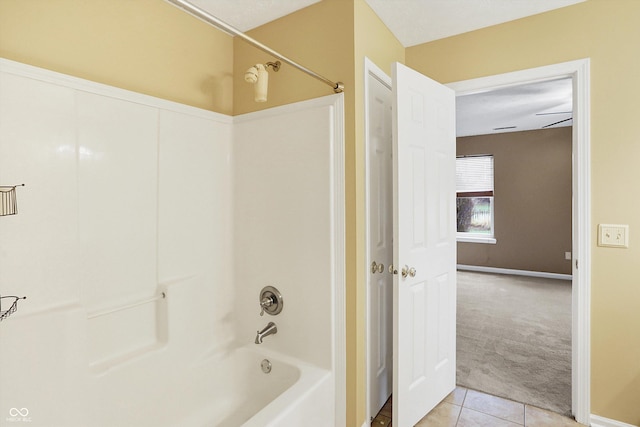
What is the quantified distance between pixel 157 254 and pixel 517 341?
322cm

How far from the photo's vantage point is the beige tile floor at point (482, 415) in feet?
6.45

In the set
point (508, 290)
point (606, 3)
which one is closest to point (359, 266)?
point (606, 3)

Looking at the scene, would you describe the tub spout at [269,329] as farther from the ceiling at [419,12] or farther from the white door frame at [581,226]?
the ceiling at [419,12]

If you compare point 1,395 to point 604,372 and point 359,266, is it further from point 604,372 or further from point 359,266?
point 604,372

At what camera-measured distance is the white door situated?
6.41ft

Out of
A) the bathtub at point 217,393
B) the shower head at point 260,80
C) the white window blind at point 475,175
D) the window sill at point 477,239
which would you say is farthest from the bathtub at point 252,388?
the white window blind at point 475,175

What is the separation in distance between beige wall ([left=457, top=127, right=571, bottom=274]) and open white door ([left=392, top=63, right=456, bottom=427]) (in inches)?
170

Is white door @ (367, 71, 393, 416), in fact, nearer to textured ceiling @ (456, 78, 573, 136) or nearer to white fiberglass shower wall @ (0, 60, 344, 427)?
white fiberglass shower wall @ (0, 60, 344, 427)

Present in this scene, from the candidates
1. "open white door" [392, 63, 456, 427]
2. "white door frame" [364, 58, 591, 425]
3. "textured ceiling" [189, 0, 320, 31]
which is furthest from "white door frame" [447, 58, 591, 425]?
"textured ceiling" [189, 0, 320, 31]

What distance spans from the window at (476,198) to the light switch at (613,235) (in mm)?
4311

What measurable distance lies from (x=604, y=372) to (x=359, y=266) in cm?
154

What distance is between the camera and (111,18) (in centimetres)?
158

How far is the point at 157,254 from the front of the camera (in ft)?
5.81

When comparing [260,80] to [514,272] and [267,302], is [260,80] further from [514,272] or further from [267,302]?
[514,272]
